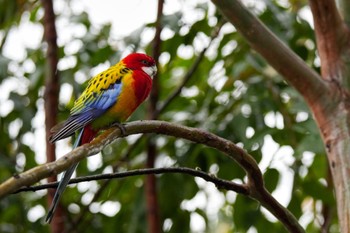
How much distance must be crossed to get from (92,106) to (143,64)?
1.42ft

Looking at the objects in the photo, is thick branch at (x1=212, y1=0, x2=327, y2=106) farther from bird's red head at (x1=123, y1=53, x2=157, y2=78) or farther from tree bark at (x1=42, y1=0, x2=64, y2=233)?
tree bark at (x1=42, y1=0, x2=64, y2=233)

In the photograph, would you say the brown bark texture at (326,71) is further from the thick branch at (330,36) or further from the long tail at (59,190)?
the long tail at (59,190)

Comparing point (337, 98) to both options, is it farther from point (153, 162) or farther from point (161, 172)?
point (153, 162)

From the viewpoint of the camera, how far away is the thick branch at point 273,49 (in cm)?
282

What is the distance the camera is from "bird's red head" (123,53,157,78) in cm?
347

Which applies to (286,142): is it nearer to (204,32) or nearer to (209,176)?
(204,32)

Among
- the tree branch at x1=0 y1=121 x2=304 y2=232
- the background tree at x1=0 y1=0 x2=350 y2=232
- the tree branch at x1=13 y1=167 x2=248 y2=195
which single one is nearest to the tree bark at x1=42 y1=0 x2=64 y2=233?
the background tree at x1=0 y1=0 x2=350 y2=232

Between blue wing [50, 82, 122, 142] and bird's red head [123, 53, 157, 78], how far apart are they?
21cm

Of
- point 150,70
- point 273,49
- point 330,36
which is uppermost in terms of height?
point 273,49

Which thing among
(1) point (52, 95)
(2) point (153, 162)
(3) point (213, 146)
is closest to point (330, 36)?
(3) point (213, 146)

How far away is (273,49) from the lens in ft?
9.55

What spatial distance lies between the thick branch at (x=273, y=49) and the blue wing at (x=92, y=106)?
2.32ft

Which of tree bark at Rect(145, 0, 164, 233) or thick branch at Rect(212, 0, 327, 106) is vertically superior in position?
thick branch at Rect(212, 0, 327, 106)

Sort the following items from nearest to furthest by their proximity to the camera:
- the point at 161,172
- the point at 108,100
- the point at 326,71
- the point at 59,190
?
1. the point at 161,172
2. the point at 59,190
3. the point at 326,71
4. the point at 108,100
